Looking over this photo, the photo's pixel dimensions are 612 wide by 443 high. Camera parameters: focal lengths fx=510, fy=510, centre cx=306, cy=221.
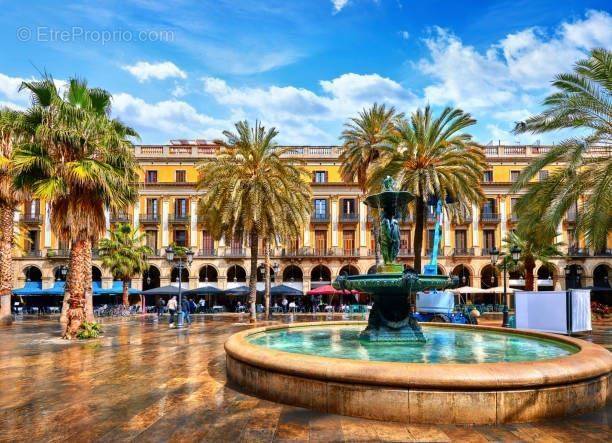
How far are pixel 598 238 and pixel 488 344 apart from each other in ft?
16.5

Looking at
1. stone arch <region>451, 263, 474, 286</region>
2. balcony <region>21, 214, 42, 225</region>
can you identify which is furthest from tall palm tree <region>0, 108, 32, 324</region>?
stone arch <region>451, 263, 474, 286</region>

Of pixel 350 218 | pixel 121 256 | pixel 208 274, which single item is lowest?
pixel 208 274

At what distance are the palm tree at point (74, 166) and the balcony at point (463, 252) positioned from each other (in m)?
35.0

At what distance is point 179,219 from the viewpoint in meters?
47.0

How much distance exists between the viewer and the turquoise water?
8594mm

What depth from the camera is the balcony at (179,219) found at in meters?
46.9

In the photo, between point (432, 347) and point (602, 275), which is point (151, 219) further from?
point (602, 275)

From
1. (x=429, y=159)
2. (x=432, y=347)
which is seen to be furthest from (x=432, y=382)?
(x=429, y=159)

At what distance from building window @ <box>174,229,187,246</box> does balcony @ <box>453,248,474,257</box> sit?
81.5 feet

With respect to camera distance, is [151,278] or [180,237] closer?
[180,237]

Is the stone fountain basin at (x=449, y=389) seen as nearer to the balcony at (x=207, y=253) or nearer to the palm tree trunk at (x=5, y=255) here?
the palm tree trunk at (x=5, y=255)

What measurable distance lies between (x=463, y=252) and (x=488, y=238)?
2.83 meters

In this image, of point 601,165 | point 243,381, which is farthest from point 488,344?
point 601,165

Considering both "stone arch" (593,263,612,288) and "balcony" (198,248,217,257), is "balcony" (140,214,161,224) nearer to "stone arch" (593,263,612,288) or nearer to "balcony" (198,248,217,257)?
"balcony" (198,248,217,257)
